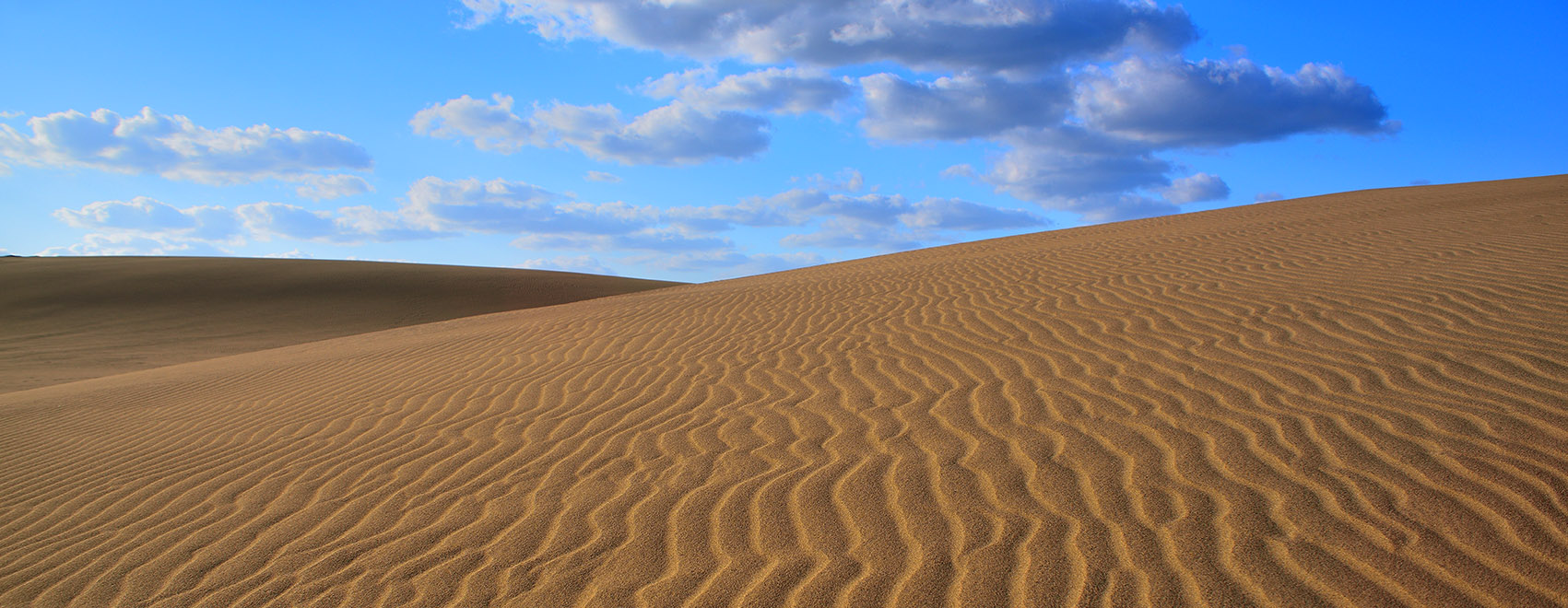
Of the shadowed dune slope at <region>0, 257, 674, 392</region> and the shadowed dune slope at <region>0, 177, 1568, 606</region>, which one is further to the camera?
the shadowed dune slope at <region>0, 257, 674, 392</region>

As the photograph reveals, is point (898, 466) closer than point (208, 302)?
Yes

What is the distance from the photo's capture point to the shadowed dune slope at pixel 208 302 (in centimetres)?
1577

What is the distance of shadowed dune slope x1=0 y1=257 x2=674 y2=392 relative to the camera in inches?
621

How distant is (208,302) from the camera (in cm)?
2212

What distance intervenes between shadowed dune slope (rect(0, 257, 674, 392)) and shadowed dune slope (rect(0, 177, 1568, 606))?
30.2ft

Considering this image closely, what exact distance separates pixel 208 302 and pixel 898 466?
2390 cm

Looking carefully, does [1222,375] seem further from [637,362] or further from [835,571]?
[637,362]

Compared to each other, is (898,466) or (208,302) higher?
(208,302)

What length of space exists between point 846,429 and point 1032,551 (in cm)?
173

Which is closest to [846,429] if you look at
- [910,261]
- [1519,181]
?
[910,261]

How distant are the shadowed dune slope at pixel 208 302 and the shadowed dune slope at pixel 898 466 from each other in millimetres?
9202

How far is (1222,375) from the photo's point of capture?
16.3 feet

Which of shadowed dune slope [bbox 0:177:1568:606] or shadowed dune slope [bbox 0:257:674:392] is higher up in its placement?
shadowed dune slope [bbox 0:257:674:392]

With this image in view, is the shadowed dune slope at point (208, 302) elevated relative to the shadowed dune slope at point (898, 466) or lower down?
elevated
